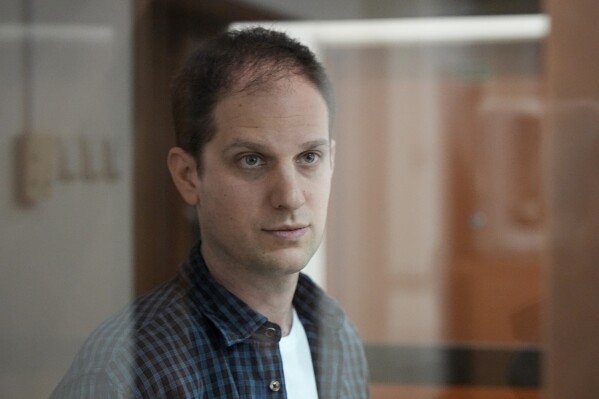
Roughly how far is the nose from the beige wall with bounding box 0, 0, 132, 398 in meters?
0.15

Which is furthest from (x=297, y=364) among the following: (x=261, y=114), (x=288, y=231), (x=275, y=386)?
(x=261, y=114)

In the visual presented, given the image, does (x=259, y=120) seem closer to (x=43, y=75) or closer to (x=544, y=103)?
(x=43, y=75)

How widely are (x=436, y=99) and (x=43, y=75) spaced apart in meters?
0.40

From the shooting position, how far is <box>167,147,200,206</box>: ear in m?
0.72

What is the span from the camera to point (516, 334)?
0.81 m

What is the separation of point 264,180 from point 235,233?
6 centimetres

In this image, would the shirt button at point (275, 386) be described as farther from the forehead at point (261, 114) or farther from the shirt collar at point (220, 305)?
the forehead at point (261, 114)

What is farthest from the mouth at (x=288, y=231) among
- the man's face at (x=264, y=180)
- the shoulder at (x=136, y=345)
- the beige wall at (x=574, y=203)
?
the beige wall at (x=574, y=203)

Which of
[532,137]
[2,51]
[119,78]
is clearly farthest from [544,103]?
[2,51]

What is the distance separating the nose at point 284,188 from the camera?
2.32 feet

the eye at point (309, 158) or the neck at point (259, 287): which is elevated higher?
the eye at point (309, 158)

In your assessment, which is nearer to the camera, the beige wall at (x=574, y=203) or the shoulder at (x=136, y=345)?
the shoulder at (x=136, y=345)

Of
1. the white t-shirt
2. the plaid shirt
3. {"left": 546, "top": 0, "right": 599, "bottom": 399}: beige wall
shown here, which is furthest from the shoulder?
{"left": 546, "top": 0, "right": 599, "bottom": 399}: beige wall

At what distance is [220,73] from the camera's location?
0.72 meters
